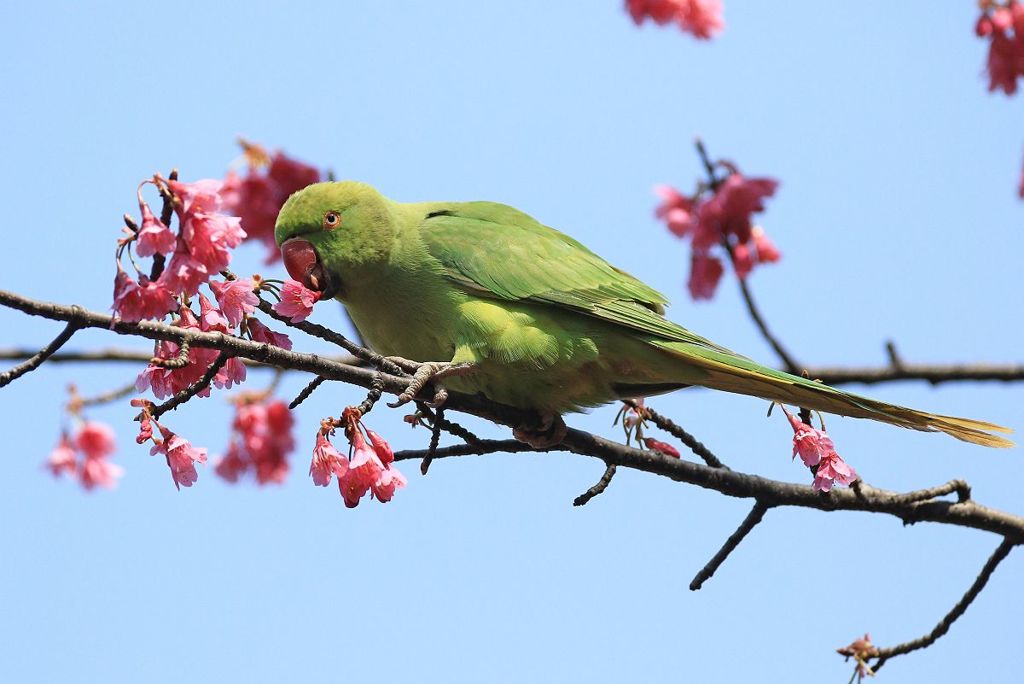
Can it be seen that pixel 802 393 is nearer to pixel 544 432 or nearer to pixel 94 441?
pixel 544 432

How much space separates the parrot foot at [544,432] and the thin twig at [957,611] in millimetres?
1269

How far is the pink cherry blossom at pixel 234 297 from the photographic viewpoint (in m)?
2.75

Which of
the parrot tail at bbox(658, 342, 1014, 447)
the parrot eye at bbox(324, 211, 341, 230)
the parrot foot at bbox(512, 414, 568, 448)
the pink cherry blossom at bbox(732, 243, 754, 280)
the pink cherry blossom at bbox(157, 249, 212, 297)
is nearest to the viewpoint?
the pink cherry blossom at bbox(157, 249, 212, 297)

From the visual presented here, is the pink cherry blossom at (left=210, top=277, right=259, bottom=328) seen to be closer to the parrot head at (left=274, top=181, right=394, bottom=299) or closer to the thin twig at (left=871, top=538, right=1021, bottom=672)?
the parrot head at (left=274, top=181, right=394, bottom=299)

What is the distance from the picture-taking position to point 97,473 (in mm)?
6609

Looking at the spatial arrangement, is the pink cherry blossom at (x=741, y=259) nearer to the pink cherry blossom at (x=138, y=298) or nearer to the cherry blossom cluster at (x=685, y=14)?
the cherry blossom cluster at (x=685, y=14)

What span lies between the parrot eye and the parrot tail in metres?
1.30

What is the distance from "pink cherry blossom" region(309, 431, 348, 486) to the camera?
2.80m

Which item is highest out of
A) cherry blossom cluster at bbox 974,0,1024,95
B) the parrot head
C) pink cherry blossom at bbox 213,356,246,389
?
cherry blossom cluster at bbox 974,0,1024,95

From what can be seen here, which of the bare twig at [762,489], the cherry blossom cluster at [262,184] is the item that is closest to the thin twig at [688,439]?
the bare twig at [762,489]

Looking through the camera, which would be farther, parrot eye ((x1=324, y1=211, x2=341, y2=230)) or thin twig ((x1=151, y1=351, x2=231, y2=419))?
parrot eye ((x1=324, y1=211, x2=341, y2=230))

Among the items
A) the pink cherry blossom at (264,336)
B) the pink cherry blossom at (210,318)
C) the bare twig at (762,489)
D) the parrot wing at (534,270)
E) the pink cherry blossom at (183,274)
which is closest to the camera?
the pink cherry blossom at (183,274)

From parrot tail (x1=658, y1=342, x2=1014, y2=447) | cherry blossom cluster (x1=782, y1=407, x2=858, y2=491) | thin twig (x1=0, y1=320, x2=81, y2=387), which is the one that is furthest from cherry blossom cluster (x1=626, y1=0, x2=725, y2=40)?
thin twig (x1=0, y1=320, x2=81, y2=387)

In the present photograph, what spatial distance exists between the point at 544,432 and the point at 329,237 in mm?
1118
